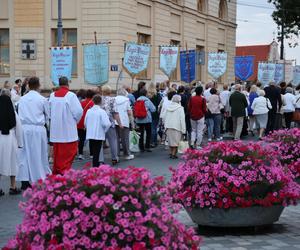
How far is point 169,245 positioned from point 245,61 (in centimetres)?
2635

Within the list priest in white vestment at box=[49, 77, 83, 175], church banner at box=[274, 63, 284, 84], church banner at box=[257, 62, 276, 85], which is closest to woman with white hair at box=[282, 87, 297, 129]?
church banner at box=[257, 62, 276, 85]

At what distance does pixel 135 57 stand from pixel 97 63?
6.10ft

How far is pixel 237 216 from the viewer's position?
8039 mm

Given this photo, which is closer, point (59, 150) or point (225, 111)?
point (59, 150)

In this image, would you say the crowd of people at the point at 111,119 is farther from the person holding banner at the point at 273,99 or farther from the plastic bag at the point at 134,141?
the plastic bag at the point at 134,141

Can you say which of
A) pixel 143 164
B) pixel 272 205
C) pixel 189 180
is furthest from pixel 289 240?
pixel 143 164

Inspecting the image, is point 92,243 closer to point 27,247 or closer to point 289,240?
point 27,247

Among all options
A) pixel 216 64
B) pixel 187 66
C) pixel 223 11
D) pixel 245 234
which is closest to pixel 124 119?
pixel 187 66

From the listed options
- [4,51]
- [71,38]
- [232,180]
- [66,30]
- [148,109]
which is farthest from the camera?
[4,51]

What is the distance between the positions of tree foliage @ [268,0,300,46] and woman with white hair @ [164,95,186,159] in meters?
34.7

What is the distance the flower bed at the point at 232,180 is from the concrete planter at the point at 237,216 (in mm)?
72

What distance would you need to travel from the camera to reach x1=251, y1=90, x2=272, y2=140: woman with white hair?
75.6 feet

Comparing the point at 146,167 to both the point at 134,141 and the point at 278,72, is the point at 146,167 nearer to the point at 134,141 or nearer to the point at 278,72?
the point at 134,141

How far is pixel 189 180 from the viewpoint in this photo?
321 inches
